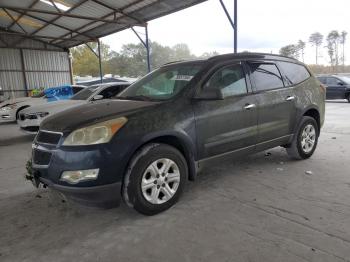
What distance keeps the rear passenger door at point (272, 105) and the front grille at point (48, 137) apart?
2614 millimetres

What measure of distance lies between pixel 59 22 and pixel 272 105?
15.1 meters

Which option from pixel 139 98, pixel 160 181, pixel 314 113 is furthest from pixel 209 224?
pixel 314 113

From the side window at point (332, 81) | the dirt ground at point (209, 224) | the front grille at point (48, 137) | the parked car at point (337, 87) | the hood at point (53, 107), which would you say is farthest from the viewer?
the side window at point (332, 81)

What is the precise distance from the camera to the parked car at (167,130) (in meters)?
2.97

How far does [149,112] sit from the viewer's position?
10.8ft

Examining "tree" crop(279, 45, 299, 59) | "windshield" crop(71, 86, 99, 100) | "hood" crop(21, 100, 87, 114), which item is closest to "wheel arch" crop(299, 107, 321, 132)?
"hood" crop(21, 100, 87, 114)

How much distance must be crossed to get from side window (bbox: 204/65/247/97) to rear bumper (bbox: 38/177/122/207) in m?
1.64

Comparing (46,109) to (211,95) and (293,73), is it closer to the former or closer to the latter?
(211,95)

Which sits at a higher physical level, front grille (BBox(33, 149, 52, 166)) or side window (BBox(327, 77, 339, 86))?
side window (BBox(327, 77, 339, 86))

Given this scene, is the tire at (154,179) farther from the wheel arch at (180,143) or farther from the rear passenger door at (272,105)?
the rear passenger door at (272,105)

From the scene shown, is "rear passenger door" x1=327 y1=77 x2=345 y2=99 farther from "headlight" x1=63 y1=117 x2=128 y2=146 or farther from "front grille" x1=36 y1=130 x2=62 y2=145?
"front grille" x1=36 y1=130 x2=62 y2=145

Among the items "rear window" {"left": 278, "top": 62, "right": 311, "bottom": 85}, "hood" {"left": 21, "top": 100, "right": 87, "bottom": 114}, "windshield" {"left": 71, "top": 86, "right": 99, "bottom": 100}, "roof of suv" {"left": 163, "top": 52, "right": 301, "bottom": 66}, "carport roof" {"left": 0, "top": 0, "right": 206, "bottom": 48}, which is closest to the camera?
"roof of suv" {"left": 163, "top": 52, "right": 301, "bottom": 66}

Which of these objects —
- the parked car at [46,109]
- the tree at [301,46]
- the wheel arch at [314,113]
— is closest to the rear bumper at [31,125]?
the parked car at [46,109]

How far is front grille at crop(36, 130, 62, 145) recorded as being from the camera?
3.10 m
